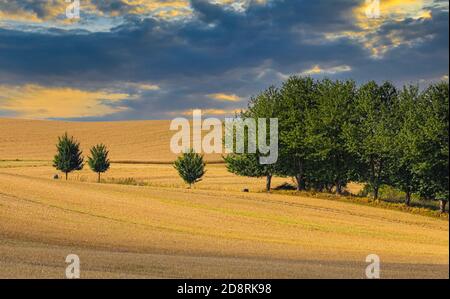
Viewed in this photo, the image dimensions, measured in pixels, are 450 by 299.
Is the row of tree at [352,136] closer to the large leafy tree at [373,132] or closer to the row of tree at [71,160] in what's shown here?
the large leafy tree at [373,132]

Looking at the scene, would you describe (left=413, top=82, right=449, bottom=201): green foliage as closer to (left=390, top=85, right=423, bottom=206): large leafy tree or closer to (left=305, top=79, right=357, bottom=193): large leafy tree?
(left=390, top=85, right=423, bottom=206): large leafy tree

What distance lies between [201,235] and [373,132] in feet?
137

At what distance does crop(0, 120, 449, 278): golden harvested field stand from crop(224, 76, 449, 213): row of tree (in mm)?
9181

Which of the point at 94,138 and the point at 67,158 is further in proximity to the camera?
the point at 94,138

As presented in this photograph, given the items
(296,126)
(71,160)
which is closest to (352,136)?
(296,126)

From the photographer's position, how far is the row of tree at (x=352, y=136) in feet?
196

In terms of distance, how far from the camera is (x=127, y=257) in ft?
78.3

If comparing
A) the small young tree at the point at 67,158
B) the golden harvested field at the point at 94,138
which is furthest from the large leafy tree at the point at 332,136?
the golden harvested field at the point at 94,138

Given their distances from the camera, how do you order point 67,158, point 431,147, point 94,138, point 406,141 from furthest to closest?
1. point 94,138
2. point 67,158
3. point 406,141
4. point 431,147

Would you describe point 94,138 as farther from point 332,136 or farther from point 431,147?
point 431,147

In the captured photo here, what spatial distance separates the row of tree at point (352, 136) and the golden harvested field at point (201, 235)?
9181mm

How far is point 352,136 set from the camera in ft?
232
